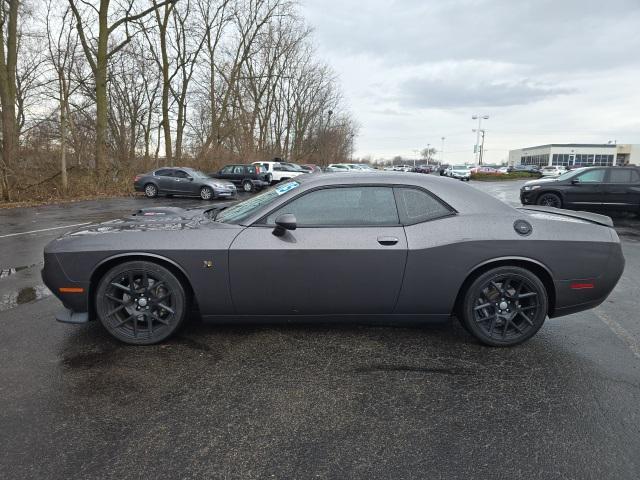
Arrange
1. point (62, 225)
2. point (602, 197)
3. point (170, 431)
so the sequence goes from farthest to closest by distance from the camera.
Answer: point (602, 197)
point (62, 225)
point (170, 431)

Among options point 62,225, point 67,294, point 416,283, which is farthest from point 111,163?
point 416,283

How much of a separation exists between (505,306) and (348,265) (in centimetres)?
137

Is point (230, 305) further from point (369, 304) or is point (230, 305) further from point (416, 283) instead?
point (416, 283)

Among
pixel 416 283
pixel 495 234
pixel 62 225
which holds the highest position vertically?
pixel 495 234

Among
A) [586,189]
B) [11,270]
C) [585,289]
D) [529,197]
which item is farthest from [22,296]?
[586,189]

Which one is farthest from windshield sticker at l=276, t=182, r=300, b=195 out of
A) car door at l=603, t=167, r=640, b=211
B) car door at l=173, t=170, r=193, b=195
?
car door at l=173, t=170, r=193, b=195

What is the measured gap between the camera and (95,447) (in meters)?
2.22

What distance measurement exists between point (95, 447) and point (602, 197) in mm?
14034

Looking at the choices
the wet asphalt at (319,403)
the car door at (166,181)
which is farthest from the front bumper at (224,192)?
the wet asphalt at (319,403)

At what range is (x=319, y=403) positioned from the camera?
265cm

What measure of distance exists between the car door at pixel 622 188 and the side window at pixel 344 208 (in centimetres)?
1182

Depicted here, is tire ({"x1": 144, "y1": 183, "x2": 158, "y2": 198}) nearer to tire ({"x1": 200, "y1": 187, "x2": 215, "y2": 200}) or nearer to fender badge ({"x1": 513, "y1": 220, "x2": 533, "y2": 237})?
tire ({"x1": 200, "y1": 187, "x2": 215, "y2": 200})

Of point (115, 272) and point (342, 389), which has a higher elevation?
point (115, 272)

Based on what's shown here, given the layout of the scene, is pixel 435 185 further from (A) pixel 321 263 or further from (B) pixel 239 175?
(B) pixel 239 175
